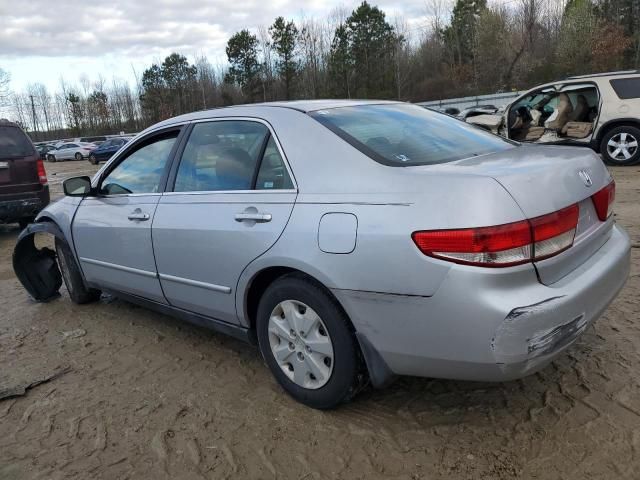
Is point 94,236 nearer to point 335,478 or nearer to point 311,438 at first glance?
point 311,438

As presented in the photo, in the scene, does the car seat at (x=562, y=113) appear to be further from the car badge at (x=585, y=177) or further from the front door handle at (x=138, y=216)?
the front door handle at (x=138, y=216)

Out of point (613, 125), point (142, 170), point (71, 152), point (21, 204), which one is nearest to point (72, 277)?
point (142, 170)

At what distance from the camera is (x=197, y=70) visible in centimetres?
6481

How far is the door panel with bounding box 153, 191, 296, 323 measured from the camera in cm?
272

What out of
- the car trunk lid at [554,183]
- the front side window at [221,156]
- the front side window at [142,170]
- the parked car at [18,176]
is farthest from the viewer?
the parked car at [18,176]

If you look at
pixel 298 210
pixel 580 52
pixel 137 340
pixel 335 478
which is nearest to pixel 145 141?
pixel 137 340

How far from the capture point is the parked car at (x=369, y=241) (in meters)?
2.09

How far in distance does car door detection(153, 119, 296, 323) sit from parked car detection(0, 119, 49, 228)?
603cm

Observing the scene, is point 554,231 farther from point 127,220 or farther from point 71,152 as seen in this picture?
point 71,152

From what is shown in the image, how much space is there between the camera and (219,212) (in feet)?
9.75

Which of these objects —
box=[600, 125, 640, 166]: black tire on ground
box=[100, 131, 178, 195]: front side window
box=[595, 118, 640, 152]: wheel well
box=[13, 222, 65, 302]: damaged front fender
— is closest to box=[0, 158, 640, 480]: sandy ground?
box=[100, 131, 178, 195]: front side window

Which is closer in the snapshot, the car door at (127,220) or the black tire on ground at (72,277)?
the car door at (127,220)

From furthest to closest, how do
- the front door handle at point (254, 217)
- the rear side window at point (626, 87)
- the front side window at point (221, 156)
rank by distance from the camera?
the rear side window at point (626, 87) → the front side window at point (221, 156) → the front door handle at point (254, 217)

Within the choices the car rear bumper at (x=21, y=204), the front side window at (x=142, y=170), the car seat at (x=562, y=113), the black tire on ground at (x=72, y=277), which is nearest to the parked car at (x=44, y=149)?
the car rear bumper at (x=21, y=204)
